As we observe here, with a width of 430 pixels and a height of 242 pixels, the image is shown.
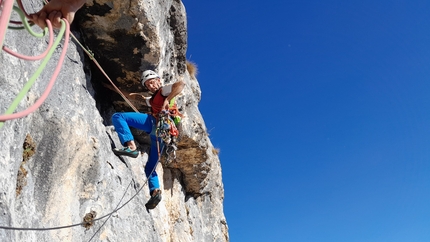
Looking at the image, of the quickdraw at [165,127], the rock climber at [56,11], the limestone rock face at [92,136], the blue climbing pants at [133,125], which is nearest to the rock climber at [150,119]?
the blue climbing pants at [133,125]

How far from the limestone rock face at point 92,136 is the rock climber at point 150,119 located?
28 centimetres

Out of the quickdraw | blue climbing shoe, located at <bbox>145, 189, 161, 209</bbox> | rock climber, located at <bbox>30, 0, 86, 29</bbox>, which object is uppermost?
the quickdraw

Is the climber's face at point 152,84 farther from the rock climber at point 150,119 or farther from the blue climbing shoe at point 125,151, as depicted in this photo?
the blue climbing shoe at point 125,151

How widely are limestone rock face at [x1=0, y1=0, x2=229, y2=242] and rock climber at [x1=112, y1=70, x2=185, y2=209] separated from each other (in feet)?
0.93

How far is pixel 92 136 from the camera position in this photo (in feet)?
21.0

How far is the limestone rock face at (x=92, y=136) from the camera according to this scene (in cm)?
476

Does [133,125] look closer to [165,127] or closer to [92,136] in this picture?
[165,127]

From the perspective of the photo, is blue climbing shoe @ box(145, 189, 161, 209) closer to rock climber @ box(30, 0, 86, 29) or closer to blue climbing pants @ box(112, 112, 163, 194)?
blue climbing pants @ box(112, 112, 163, 194)

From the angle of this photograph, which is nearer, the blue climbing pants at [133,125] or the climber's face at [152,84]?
the blue climbing pants at [133,125]

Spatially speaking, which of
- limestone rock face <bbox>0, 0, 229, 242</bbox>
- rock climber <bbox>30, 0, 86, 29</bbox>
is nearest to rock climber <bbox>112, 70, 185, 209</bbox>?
limestone rock face <bbox>0, 0, 229, 242</bbox>

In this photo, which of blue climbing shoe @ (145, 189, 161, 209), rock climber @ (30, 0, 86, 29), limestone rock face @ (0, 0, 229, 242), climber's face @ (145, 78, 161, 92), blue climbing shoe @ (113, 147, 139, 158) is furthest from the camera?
blue climbing shoe @ (145, 189, 161, 209)

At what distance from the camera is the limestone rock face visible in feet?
15.6

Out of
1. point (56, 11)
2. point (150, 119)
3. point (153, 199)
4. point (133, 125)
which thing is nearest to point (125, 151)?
point (133, 125)

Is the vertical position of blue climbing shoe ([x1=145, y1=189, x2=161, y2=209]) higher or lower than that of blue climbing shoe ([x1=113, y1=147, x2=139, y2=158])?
lower
